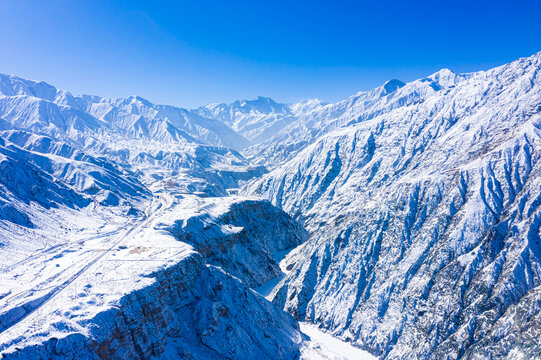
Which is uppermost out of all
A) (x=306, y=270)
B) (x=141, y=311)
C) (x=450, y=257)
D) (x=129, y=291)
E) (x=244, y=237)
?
(x=450, y=257)

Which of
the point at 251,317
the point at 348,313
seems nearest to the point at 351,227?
the point at 348,313

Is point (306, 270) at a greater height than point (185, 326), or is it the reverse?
point (306, 270)

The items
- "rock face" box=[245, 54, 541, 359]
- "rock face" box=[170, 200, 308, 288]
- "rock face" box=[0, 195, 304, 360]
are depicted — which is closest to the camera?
"rock face" box=[0, 195, 304, 360]

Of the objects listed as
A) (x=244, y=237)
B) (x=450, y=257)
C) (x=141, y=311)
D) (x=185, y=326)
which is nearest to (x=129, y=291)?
(x=141, y=311)

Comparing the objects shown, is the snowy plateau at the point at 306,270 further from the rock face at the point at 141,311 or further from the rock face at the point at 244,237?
the rock face at the point at 244,237

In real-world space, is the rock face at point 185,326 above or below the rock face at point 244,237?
below

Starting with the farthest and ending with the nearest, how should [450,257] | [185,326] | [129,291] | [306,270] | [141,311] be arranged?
[306,270]
[450,257]
[185,326]
[129,291]
[141,311]

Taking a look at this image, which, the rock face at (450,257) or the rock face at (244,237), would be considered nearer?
the rock face at (450,257)

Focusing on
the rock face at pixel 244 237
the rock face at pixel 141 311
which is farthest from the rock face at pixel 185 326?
the rock face at pixel 244 237

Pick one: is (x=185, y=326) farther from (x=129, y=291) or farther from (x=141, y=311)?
(x=129, y=291)

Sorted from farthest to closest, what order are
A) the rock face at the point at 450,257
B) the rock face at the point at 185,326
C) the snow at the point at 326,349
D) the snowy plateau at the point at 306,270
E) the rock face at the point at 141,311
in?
the snow at the point at 326,349
the rock face at the point at 450,257
the snowy plateau at the point at 306,270
the rock face at the point at 185,326
the rock face at the point at 141,311

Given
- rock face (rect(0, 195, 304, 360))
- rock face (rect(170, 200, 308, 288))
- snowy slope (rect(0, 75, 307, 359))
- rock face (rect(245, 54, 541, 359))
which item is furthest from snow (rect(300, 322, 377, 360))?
rock face (rect(170, 200, 308, 288))

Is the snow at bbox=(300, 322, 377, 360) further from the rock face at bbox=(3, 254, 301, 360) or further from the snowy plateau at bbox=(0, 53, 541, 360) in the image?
the rock face at bbox=(3, 254, 301, 360)
